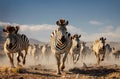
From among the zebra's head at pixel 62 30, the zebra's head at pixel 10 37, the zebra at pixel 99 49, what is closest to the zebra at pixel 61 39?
the zebra's head at pixel 62 30

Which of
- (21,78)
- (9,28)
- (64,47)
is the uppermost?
(9,28)

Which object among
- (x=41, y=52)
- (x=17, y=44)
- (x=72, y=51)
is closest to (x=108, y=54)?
(x=41, y=52)

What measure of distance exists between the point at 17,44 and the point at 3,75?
5433 mm

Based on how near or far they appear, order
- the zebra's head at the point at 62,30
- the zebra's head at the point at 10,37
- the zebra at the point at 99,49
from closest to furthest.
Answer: the zebra's head at the point at 62,30, the zebra's head at the point at 10,37, the zebra at the point at 99,49

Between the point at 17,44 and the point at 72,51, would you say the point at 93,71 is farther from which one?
the point at 72,51

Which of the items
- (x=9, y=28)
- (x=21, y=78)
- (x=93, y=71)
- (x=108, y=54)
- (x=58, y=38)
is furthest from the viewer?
(x=108, y=54)

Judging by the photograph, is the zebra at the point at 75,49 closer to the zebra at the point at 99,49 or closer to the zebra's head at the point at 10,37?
the zebra at the point at 99,49

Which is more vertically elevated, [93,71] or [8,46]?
[8,46]

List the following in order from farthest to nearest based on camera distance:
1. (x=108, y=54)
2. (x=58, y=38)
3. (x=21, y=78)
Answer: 1. (x=108, y=54)
2. (x=58, y=38)
3. (x=21, y=78)

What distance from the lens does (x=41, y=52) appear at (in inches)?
2501

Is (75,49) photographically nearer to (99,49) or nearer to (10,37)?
(99,49)

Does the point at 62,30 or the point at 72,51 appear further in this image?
the point at 72,51

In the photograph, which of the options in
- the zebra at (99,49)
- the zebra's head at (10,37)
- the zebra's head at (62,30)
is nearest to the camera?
the zebra's head at (62,30)

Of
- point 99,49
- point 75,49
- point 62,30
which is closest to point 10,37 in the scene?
point 62,30
